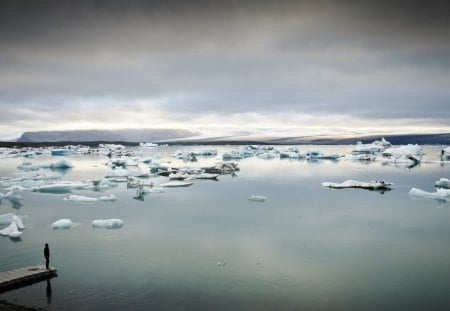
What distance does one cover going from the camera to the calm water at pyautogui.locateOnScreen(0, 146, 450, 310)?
6496 mm

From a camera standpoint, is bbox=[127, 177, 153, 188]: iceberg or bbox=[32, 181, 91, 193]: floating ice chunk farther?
bbox=[127, 177, 153, 188]: iceberg

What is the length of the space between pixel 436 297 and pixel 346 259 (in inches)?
83.4

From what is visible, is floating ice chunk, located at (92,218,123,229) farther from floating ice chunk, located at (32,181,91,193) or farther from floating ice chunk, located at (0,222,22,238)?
floating ice chunk, located at (32,181,91,193)

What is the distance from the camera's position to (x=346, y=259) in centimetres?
854

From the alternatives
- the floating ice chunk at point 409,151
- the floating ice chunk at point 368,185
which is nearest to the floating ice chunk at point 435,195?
the floating ice chunk at point 368,185

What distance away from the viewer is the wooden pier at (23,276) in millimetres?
6586

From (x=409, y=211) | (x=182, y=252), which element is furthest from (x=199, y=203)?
(x=409, y=211)

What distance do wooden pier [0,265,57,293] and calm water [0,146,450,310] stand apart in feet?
0.53

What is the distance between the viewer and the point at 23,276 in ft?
22.5

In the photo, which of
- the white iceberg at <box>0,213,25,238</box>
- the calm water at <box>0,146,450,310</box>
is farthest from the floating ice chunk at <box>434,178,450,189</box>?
the white iceberg at <box>0,213,25,238</box>

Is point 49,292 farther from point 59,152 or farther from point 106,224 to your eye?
point 59,152

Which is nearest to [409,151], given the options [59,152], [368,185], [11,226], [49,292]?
[368,185]

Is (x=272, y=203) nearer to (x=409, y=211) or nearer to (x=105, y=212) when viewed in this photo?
(x=409, y=211)

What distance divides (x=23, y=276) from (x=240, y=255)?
416cm
